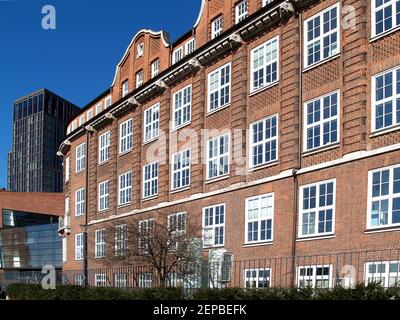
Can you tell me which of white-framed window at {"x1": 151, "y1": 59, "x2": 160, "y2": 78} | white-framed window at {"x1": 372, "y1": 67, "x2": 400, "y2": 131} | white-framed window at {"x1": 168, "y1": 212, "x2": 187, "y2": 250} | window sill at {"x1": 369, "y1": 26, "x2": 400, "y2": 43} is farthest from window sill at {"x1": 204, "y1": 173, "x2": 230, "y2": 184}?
white-framed window at {"x1": 151, "y1": 59, "x2": 160, "y2": 78}

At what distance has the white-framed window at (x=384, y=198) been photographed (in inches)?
755

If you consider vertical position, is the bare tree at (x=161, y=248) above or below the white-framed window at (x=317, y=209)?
below

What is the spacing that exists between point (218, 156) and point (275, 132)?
490cm

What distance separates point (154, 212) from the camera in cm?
3497

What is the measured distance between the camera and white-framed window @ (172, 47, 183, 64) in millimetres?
36003

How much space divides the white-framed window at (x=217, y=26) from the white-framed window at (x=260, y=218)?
10.4m

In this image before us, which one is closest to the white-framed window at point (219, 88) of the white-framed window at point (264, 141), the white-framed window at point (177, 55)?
the white-framed window at point (264, 141)

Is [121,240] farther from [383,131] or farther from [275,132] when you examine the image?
[383,131]

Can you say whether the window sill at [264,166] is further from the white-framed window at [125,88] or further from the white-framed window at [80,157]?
the white-framed window at [80,157]

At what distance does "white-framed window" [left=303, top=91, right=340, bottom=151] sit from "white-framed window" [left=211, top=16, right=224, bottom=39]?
9.69 m

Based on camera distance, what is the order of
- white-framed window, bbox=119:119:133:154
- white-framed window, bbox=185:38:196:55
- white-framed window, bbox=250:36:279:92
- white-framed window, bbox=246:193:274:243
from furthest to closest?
white-framed window, bbox=119:119:133:154 < white-framed window, bbox=185:38:196:55 < white-framed window, bbox=250:36:279:92 < white-framed window, bbox=246:193:274:243

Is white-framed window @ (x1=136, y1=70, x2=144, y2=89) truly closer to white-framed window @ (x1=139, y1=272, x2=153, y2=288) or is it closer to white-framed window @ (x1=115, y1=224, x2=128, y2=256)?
white-framed window @ (x1=115, y1=224, x2=128, y2=256)
